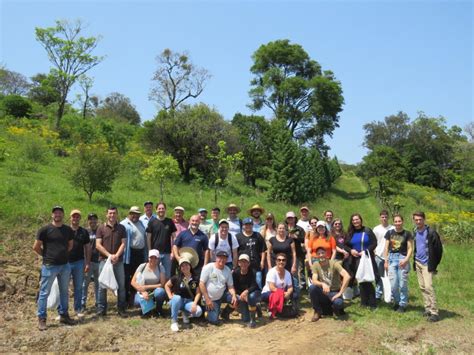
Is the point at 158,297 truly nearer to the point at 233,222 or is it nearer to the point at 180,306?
the point at 180,306

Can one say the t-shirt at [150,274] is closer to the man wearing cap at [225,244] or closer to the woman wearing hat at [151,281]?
the woman wearing hat at [151,281]

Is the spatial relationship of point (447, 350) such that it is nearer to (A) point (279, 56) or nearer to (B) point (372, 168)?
(B) point (372, 168)

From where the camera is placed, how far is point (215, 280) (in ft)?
21.5

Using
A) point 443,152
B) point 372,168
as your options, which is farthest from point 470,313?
point 443,152

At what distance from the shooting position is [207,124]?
83.4ft

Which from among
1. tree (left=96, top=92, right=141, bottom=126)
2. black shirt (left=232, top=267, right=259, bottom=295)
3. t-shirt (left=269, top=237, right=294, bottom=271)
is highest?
tree (left=96, top=92, right=141, bottom=126)

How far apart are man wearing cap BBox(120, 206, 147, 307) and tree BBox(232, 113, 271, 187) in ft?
70.0

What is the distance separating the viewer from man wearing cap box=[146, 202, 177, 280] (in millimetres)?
7148

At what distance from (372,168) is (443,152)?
1512 centimetres

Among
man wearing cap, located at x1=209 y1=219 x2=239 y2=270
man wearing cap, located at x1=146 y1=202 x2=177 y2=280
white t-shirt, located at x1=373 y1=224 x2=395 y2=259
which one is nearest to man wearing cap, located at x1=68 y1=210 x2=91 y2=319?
man wearing cap, located at x1=146 y1=202 x2=177 y2=280

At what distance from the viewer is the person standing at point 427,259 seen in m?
6.68

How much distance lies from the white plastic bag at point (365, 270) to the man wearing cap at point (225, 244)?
2.15 m

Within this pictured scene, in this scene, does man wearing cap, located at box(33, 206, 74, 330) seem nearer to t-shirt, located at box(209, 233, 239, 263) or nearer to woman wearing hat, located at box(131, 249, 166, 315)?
woman wearing hat, located at box(131, 249, 166, 315)

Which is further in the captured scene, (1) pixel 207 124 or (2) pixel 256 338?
(1) pixel 207 124
